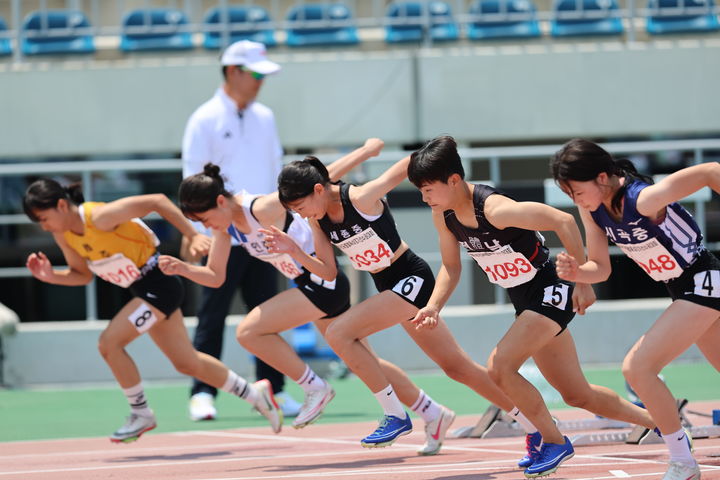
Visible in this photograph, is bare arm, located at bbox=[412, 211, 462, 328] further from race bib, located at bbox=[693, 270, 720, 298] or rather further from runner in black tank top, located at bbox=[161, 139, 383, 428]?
race bib, located at bbox=[693, 270, 720, 298]

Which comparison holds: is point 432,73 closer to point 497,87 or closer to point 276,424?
point 497,87

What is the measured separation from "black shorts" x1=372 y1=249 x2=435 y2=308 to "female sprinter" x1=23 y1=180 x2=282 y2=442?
140 cm

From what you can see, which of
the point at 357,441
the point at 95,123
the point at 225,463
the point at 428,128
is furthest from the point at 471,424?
the point at 95,123

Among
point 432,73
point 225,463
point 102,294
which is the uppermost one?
point 432,73

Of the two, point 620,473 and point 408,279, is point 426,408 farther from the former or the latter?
point 620,473

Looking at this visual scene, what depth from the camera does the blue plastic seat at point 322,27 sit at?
1583cm

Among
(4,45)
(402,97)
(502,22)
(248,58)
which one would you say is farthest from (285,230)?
(4,45)

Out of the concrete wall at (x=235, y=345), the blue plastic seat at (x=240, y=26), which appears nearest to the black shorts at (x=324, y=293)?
the concrete wall at (x=235, y=345)

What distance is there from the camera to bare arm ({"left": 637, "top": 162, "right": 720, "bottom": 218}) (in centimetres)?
523

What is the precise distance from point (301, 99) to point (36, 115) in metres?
3.36

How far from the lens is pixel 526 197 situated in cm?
1155

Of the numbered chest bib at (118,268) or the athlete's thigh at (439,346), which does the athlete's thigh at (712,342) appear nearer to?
the athlete's thigh at (439,346)

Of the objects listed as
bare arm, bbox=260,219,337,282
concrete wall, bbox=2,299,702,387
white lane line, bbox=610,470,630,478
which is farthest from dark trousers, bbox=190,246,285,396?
white lane line, bbox=610,470,630,478

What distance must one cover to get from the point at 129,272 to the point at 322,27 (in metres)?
8.73
